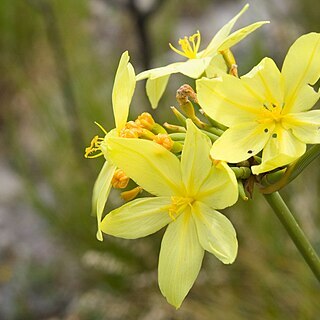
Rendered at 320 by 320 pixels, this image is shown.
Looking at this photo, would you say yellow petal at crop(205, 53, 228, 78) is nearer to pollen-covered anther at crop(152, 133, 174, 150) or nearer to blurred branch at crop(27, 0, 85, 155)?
pollen-covered anther at crop(152, 133, 174, 150)

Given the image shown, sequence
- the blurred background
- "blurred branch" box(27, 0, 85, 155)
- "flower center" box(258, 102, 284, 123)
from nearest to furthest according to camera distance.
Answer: "flower center" box(258, 102, 284, 123)
the blurred background
"blurred branch" box(27, 0, 85, 155)

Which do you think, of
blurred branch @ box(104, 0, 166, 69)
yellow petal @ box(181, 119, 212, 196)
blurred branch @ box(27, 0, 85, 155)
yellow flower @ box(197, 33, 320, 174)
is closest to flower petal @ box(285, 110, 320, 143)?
yellow flower @ box(197, 33, 320, 174)

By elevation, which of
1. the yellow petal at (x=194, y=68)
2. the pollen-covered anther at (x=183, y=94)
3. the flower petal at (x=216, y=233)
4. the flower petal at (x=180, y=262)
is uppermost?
the yellow petal at (x=194, y=68)

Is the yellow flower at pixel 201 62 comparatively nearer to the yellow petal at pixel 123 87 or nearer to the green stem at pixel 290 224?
the yellow petal at pixel 123 87

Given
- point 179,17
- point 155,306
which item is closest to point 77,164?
point 155,306

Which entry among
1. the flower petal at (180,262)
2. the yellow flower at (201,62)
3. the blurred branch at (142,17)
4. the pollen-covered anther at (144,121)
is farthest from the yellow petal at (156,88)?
the blurred branch at (142,17)

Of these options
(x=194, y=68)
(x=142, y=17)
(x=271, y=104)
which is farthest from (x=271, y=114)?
(x=142, y=17)

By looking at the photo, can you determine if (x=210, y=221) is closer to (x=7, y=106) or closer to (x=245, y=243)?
(x=245, y=243)
